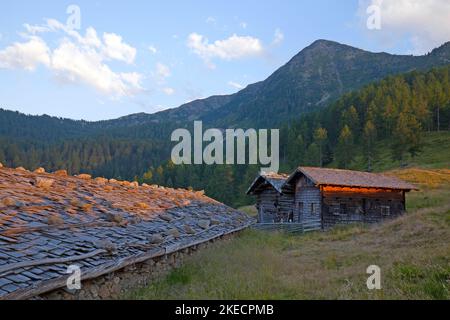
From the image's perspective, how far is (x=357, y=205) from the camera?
1126 inches

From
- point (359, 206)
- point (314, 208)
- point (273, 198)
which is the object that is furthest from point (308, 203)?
point (273, 198)

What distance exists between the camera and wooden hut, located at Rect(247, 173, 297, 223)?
31.2 m

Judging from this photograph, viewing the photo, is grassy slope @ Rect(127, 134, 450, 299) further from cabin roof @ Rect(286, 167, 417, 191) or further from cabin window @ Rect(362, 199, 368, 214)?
cabin window @ Rect(362, 199, 368, 214)

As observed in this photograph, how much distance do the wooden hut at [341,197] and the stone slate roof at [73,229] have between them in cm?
1441

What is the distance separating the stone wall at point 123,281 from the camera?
6449 millimetres

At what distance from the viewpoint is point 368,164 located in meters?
→ 59.6

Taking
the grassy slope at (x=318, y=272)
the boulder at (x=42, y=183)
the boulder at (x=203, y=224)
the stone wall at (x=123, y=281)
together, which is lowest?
the grassy slope at (x=318, y=272)

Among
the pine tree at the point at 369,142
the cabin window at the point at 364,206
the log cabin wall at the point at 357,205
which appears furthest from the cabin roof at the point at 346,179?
the pine tree at the point at 369,142

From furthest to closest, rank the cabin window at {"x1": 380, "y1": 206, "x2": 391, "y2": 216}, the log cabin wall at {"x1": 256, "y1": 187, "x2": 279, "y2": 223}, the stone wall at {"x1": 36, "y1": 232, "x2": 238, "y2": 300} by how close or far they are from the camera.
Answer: the log cabin wall at {"x1": 256, "y1": 187, "x2": 279, "y2": 223}, the cabin window at {"x1": 380, "y1": 206, "x2": 391, "y2": 216}, the stone wall at {"x1": 36, "y1": 232, "x2": 238, "y2": 300}

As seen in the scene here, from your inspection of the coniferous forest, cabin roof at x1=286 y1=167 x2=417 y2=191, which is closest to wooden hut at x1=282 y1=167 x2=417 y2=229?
cabin roof at x1=286 y1=167 x2=417 y2=191

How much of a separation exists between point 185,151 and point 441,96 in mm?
61523

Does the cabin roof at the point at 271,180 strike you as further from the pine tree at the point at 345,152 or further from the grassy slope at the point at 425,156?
the pine tree at the point at 345,152

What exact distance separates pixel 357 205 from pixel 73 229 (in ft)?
79.2
